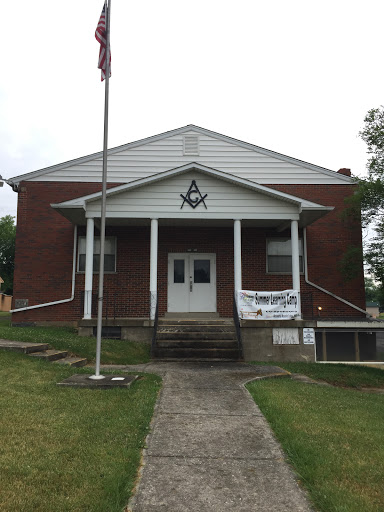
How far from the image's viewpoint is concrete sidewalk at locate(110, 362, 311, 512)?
3.13 meters

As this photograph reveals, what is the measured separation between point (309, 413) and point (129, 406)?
2.43 metres

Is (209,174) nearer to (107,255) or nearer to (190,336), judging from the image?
(107,255)

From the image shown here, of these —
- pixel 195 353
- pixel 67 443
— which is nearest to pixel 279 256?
pixel 195 353

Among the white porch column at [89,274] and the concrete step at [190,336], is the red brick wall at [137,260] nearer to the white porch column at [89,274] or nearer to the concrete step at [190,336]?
the white porch column at [89,274]

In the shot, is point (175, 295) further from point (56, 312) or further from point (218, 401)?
point (218, 401)

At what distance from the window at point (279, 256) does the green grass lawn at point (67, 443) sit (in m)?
8.94

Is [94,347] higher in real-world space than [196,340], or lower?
lower

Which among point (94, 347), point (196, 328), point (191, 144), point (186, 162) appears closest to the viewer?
point (94, 347)

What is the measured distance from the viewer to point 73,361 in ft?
28.5

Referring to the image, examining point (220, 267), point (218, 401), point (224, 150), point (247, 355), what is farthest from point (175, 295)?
point (218, 401)

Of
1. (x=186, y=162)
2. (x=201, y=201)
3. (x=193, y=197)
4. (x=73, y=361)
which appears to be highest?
(x=186, y=162)

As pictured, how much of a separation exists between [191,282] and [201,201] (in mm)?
3209

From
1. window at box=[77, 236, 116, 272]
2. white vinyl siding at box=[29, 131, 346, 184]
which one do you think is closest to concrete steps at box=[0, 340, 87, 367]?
window at box=[77, 236, 116, 272]

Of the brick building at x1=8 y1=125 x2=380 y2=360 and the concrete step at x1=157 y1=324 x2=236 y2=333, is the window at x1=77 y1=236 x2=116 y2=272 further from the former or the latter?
the concrete step at x1=157 y1=324 x2=236 y2=333
